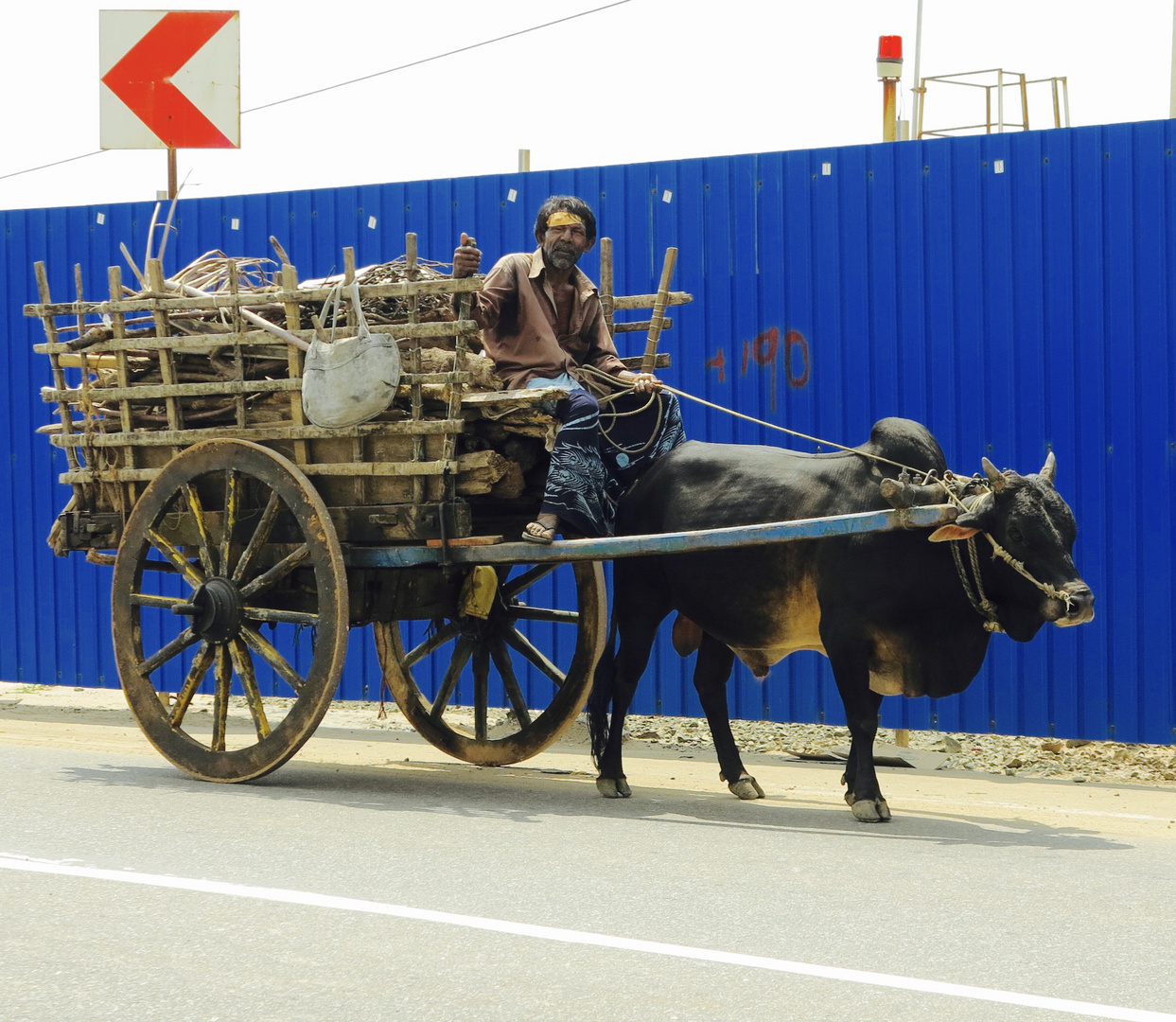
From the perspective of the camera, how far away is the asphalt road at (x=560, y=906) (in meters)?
3.95

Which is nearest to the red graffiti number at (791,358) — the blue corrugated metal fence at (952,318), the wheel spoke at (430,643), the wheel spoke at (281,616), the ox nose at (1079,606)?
the blue corrugated metal fence at (952,318)

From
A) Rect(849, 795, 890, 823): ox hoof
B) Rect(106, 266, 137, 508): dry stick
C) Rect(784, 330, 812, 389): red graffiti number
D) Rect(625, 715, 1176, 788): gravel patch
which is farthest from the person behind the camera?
Rect(784, 330, 812, 389): red graffiti number

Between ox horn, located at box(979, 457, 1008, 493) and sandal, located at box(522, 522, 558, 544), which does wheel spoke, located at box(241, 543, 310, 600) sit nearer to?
sandal, located at box(522, 522, 558, 544)

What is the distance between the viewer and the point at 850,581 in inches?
259

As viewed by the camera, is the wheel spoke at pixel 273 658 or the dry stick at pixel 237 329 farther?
the dry stick at pixel 237 329

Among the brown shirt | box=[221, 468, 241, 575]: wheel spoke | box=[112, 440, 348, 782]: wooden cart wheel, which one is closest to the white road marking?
box=[112, 440, 348, 782]: wooden cart wheel

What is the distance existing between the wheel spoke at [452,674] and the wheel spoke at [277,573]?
1.35 m

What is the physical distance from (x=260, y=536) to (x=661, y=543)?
1.89 metres

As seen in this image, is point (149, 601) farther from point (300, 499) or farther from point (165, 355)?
point (165, 355)

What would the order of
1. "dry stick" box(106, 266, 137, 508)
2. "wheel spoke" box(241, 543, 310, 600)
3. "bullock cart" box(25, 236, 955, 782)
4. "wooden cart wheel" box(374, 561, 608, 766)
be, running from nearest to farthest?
1. "bullock cart" box(25, 236, 955, 782)
2. "wheel spoke" box(241, 543, 310, 600)
3. "dry stick" box(106, 266, 137, 508)
4. "wooden cart wheel" box(374, 561, 608, 766)

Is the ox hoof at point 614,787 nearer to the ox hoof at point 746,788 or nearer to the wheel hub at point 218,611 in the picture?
the ox hoof at point 746,788

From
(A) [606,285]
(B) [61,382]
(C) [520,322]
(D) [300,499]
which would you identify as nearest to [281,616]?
(D) [300,499]

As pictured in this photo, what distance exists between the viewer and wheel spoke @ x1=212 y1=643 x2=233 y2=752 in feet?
23.9

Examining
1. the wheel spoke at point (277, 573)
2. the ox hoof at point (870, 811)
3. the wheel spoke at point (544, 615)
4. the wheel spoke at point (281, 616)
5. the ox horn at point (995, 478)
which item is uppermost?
the ox horn at point (995, 478)
